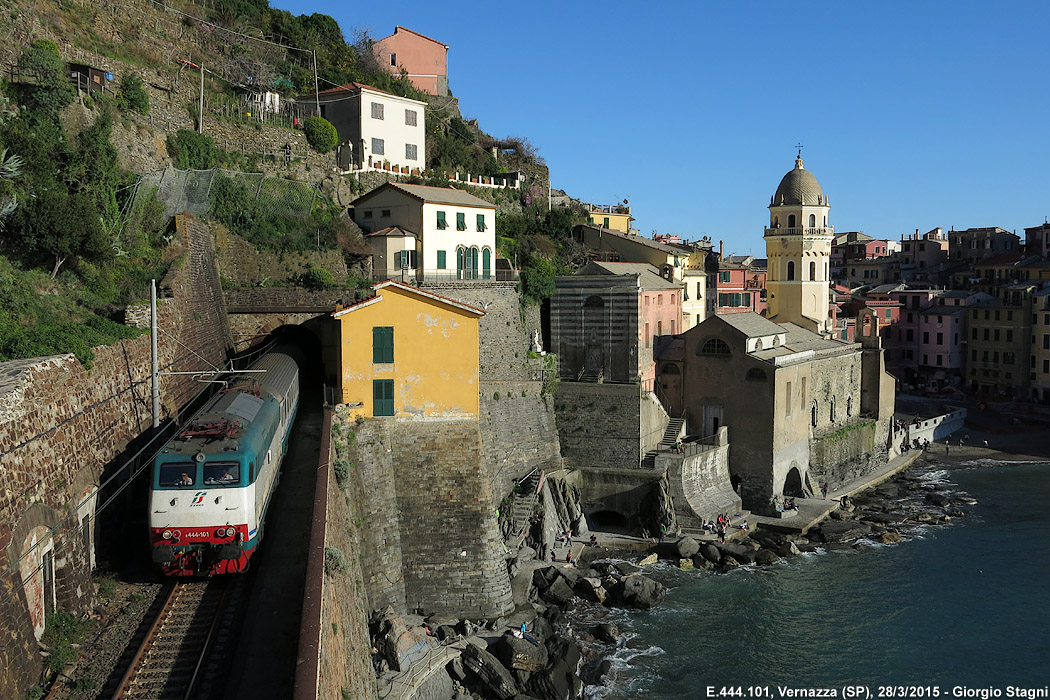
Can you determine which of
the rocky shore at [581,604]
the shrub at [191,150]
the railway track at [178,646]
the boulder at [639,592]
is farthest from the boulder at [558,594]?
the shrub at [191,150]

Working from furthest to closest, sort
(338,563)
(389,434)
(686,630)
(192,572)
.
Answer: (686,630), (389,434), (338,563), (192,572)

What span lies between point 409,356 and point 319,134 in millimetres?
21372

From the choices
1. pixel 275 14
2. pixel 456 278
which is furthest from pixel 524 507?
pixel 275 14

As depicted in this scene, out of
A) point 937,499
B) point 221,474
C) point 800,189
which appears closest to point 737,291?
point 800,189

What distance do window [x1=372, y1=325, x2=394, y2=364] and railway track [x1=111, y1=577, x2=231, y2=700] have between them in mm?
10279

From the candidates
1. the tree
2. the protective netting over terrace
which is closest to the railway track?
the protective netting over terrace

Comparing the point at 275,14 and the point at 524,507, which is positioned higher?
the point at 275,14

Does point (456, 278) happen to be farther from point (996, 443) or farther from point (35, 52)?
point (996, 443)

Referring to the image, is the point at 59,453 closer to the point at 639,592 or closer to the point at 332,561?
the point at 332,561

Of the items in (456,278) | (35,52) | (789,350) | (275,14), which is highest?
(275,14)

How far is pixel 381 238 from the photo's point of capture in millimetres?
37094

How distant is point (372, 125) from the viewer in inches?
1761

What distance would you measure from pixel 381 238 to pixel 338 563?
75.7ft

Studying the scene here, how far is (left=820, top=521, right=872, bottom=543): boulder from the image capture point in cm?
3614
